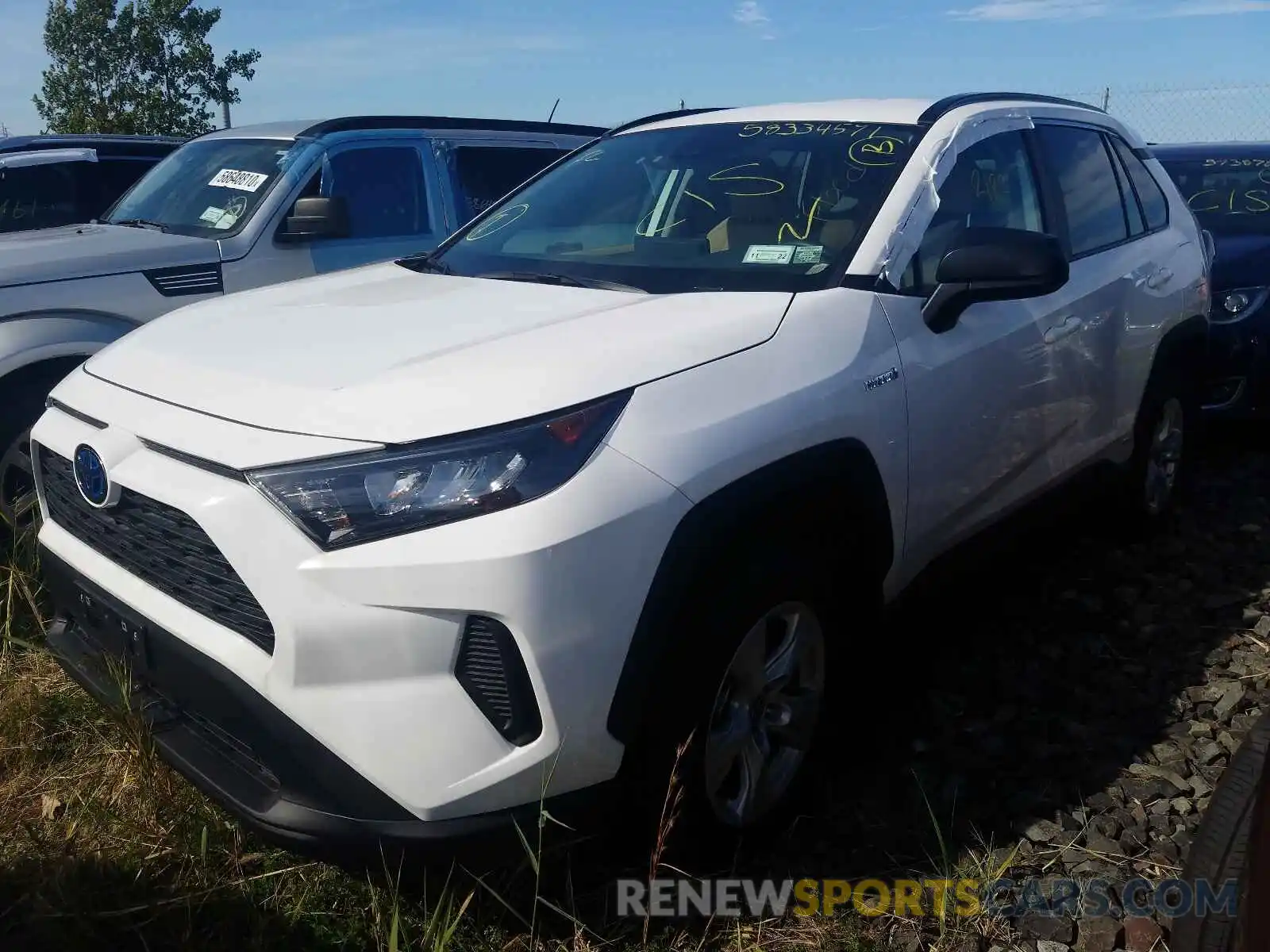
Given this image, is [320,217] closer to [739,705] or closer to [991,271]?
[991,271]

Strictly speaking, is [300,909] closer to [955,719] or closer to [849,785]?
[849,785]

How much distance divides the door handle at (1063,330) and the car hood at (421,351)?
1.12 meters

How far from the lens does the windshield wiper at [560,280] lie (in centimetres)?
261

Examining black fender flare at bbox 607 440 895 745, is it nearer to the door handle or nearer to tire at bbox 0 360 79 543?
the door handle

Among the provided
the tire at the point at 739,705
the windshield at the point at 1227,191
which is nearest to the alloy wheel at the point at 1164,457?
the windshield at the point at 1227,191

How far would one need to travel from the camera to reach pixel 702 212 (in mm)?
2988

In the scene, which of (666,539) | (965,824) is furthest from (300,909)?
(965,824)

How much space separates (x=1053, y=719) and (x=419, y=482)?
2.06 m

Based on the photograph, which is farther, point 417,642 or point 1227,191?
point 1227,191

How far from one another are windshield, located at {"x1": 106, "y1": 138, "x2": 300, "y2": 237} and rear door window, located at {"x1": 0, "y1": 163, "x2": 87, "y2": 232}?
208 centimetres

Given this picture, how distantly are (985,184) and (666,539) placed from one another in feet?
5.99

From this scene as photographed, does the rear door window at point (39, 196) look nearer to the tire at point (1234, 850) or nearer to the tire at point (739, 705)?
the tire at point (739, 705)

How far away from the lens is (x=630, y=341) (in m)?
2.14

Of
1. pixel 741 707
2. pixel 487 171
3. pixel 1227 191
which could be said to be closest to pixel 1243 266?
pixel 1227 191
